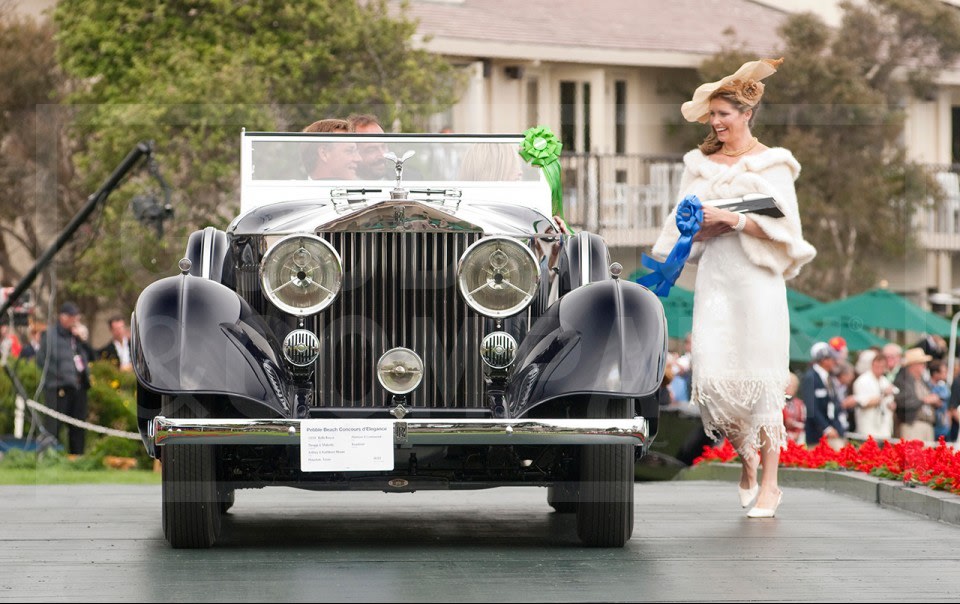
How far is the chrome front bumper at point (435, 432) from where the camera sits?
6.42m

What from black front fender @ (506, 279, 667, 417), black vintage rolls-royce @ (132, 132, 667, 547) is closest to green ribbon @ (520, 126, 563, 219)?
black vintage rolls-royce @ (132, 132, 667, 547)

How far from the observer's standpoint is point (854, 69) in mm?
29219

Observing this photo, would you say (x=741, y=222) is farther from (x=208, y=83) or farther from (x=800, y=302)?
(x=208, y=83)

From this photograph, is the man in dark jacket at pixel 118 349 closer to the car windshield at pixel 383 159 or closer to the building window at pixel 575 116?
the building window at pixel 575 116

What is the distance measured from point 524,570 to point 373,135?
10.2 feet

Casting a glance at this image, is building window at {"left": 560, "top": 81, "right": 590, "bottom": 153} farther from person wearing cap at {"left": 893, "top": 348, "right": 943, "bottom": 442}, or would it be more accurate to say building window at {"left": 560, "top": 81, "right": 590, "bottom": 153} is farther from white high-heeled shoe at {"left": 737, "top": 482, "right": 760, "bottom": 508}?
person wearing cap at {"left": 893, "top": 348, "right": 943, "bottom": 442}

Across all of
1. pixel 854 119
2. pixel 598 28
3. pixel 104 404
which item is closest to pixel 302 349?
pixel 104 404

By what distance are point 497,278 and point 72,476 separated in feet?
28.7

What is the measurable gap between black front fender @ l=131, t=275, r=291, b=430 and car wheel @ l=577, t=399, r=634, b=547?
1217 mm

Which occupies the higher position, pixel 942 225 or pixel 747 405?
pixel 942 225

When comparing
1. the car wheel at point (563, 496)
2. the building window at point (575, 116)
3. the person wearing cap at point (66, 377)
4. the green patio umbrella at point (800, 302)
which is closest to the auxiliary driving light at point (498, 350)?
the car wheel at point (563, 496)

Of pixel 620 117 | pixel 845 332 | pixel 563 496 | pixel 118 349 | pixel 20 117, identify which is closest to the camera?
pixel 563 496

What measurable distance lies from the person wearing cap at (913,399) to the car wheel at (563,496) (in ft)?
33.4

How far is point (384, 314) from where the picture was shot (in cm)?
706
